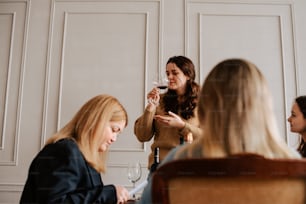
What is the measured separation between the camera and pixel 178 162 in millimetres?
606

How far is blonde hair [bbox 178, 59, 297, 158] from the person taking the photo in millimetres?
699

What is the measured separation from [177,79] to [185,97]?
0.11 meters

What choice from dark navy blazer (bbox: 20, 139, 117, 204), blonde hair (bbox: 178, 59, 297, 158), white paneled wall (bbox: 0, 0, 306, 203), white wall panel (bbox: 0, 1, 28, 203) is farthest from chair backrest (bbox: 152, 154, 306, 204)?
white wall panel (bbox: 0, 1, 28, 203)

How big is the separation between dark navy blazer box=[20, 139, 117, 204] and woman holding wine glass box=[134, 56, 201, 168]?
2.09 feet

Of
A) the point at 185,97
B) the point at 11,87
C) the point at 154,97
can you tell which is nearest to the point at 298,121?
the point at 185,97

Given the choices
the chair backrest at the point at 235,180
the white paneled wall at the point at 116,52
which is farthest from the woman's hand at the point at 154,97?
the chair backrest at the point at 235,180

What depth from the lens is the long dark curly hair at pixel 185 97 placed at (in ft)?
6.01

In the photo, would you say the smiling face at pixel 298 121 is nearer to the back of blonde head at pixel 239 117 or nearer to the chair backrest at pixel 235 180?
the back of blonde head at pixel 239 117

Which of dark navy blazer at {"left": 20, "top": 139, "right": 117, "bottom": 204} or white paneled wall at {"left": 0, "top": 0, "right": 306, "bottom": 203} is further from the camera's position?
white paneled wall at {"left": 0, "top": 0, "right": 306, "bottom": 203}

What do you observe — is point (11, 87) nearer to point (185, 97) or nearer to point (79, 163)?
point (185, 97)

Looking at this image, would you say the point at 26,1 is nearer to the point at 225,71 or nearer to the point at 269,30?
the point at 269,30

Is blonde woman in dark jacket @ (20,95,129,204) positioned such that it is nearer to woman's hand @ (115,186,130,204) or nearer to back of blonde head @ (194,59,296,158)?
woman's hand @ (115,186,130,204)

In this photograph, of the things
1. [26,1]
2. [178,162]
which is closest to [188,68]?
[178,162]

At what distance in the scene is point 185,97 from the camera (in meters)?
1.88
